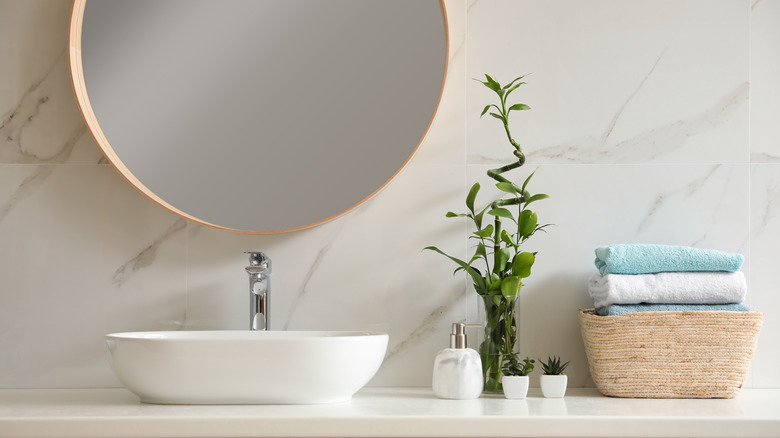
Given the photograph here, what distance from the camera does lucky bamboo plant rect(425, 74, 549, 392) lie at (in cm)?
126

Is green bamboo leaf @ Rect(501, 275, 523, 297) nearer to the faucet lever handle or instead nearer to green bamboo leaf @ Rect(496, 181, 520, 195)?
green bamboo leaf @ Rect(496, 181, 520, 195)

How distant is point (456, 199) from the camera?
1.42 meters

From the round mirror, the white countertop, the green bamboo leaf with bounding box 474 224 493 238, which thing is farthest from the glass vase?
the round mirror

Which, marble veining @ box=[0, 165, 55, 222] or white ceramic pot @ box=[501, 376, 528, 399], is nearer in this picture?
white ceramic pot @ box=[501, 376, 528, 399]

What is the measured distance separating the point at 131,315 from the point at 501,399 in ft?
2.56

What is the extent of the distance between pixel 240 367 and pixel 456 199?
594 millimetres

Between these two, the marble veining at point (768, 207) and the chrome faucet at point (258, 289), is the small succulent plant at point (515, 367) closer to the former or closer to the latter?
the chrome faucet at point (258, 289)

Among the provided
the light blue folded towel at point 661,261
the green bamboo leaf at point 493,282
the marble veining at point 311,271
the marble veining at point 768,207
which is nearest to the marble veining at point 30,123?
the marble veining at point 311,271

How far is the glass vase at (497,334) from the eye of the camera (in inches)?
49.7

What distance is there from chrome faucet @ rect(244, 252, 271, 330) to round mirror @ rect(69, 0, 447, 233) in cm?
9

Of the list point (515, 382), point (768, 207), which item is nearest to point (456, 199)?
point (515, 382)

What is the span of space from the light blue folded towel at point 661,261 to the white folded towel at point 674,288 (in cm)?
1

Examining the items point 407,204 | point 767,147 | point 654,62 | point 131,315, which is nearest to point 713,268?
point 767,147

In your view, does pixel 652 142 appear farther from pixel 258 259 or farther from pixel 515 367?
pixel 258 259
